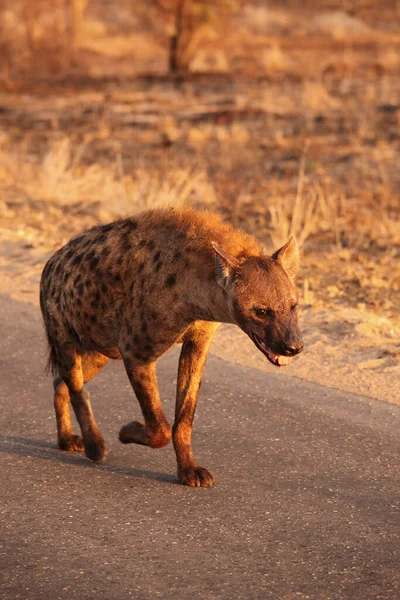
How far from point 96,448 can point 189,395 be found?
0.60m

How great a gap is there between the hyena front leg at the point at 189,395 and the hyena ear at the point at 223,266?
53cm

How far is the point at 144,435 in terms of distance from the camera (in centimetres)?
562

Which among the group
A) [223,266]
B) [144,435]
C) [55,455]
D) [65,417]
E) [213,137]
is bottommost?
[213,137]

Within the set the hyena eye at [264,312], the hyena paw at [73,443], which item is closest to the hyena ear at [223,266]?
the hyena eye at [264,312]

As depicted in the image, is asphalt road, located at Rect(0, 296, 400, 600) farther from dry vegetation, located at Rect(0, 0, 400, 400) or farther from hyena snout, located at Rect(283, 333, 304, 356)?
dry vegetation, located at Rect(0, 0, 400, 400)

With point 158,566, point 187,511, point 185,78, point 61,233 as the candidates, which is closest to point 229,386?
point 187,511

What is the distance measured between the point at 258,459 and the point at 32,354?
8.27ft

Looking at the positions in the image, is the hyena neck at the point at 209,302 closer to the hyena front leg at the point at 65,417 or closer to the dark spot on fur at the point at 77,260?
the dark spot on fur at the point at 77,260

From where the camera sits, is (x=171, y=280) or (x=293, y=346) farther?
(x=171, y=280)

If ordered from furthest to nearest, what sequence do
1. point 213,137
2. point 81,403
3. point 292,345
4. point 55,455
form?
point 213,137, point 55,455, point 81,403, point 292,345

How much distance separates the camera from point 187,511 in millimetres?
5363

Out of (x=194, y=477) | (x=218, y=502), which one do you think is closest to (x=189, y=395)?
(x=194, y=477)

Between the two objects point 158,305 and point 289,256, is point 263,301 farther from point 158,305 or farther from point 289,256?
point 158,305

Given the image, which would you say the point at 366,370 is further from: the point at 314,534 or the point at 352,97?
the point at 352,97
